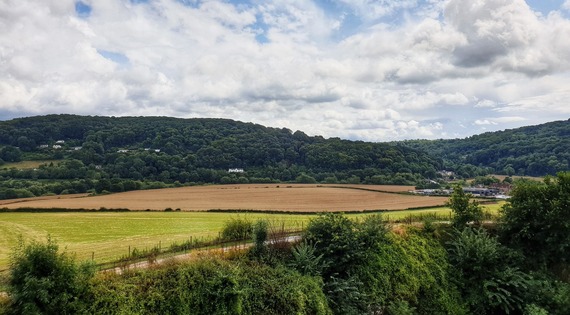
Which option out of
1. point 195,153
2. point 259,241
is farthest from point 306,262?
point 195,153

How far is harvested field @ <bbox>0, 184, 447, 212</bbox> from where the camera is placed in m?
50.7

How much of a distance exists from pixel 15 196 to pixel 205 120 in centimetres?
8495

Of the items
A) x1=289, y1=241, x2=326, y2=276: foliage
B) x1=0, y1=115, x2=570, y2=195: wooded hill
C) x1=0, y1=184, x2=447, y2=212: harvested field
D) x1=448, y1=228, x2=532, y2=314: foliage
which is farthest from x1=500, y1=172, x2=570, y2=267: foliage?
x1=0, y1=115, x2=570, y2=195: wooded hill

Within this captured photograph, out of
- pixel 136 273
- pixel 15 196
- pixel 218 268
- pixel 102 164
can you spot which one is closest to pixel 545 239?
pixel 218 268

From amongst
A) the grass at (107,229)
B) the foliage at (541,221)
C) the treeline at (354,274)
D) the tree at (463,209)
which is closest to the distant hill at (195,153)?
Answer: the grass at (107,229)

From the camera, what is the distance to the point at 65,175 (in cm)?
8450

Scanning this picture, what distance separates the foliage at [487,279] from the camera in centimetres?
2416

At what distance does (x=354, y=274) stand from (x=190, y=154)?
85078 millimetres

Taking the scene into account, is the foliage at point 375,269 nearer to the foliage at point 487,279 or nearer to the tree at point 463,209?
the foliage at point 487,279

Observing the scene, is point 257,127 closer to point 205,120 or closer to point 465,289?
point 205,120

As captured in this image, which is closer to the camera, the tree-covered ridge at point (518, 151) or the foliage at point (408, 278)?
the foliage at point (408, 278)

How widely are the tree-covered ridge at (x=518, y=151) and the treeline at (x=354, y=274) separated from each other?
87.5 m

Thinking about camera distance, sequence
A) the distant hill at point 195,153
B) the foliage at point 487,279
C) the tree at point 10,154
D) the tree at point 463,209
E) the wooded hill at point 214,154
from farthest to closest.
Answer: the tree at point 10,154
the distant hill at point 195,153
the wooded hill at point 214,154
the tree at point 463,209
the foliage at point 487,279

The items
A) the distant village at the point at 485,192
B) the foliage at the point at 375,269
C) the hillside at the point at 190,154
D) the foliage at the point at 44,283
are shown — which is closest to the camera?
the foliage at the point at 44,283
